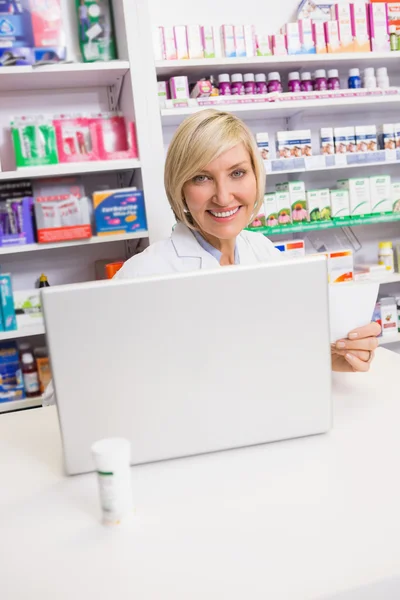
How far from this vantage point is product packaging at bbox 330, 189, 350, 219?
3.07 m

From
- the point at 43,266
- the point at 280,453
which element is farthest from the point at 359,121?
the point at 280,453

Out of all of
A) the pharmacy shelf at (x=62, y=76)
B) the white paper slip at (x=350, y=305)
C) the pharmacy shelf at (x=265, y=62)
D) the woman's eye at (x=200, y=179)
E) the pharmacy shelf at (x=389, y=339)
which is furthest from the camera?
the pharmacy shelf at (x=389, y=339)

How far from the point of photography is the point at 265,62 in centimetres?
287

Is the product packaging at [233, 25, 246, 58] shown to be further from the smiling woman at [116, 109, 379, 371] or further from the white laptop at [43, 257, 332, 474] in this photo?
the white laptop at [43, 257, 332, 474]

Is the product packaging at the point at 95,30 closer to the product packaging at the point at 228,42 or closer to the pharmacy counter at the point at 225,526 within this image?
the product packaging at the point at 228,42

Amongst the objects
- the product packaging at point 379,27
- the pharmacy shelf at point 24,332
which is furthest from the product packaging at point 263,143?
the pharmacy shelf at point 24,332

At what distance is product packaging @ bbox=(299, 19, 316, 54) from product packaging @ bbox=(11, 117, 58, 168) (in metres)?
1.50

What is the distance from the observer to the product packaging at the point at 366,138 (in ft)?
10.0

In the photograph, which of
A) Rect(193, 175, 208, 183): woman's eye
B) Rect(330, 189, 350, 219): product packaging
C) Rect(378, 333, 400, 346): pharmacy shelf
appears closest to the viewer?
Rect(193, 175, 208, 183): woman's eye

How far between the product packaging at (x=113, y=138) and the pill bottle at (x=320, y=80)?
1.14 m

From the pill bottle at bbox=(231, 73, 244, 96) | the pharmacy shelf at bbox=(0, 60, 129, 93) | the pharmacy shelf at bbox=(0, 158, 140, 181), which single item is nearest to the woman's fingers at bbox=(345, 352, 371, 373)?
the pharmacy shelf at bbox=(0, 158, 140, 181)

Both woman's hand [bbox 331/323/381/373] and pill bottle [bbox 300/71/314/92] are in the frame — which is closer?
woman's hand [bbox 331/323/381/373]

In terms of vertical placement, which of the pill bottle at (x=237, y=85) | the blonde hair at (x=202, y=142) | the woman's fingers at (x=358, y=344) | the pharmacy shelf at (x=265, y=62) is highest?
the pharmacy shelf at (x=265, y=62)

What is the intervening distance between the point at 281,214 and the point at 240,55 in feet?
2.94
